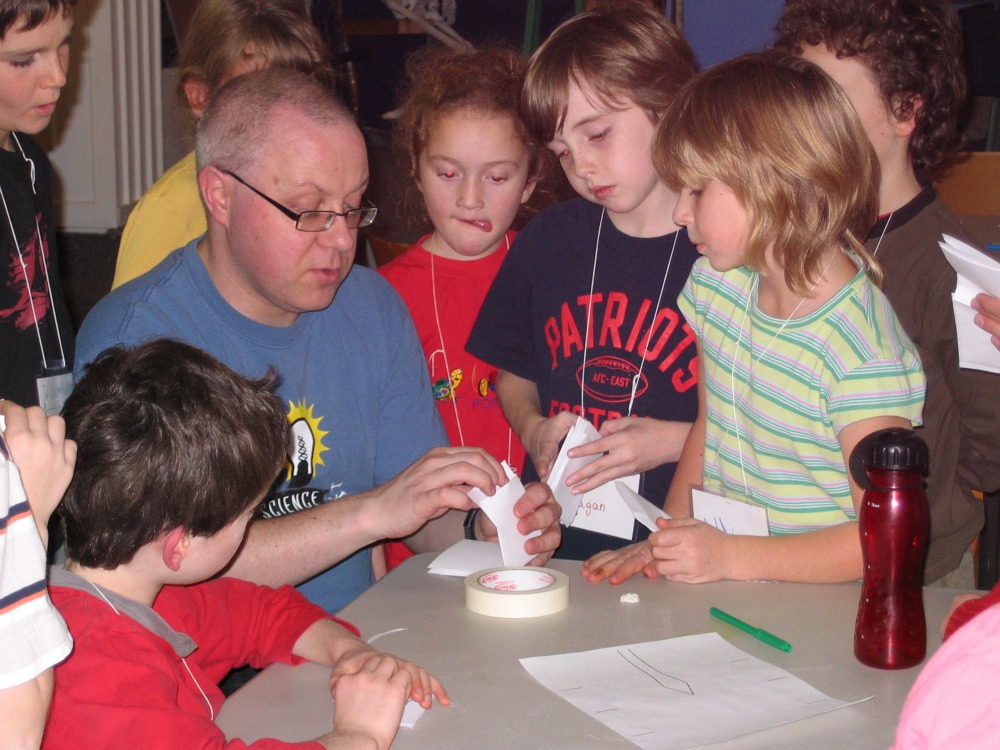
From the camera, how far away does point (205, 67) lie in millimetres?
3111

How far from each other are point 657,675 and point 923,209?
1265 mm

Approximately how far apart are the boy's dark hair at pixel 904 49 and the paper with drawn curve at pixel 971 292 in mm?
533

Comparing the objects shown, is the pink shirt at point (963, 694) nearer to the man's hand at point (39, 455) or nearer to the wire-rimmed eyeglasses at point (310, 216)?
the man's hand at point (39, 455)

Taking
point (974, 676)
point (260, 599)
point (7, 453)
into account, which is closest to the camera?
point (974, 676)

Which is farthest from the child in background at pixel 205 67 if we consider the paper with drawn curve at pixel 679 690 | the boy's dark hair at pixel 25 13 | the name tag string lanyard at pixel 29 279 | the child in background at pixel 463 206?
the paper with drawn curve at pixel 679 690

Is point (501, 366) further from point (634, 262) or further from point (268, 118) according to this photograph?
point (268, 118)

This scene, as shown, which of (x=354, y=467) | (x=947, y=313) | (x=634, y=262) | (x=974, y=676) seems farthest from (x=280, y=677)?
(x=947, y=313)

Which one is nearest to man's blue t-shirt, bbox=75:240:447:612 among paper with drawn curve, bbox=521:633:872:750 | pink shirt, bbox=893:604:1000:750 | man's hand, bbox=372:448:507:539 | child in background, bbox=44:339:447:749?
man's hand, bbox=372:448:507:539

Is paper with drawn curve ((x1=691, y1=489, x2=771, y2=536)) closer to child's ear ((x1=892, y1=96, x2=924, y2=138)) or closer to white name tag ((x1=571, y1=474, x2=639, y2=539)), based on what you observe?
white name tag ((x1=571, y1=474, x2=639, y2=539))

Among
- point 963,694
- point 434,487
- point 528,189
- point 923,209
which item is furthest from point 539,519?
point 528,189

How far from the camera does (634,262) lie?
2.30 meters

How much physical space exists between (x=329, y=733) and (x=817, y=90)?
4.26 ft

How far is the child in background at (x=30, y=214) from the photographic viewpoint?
7.45 feet

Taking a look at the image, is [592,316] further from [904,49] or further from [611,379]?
[904,49]
